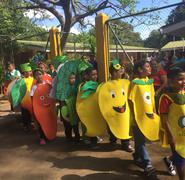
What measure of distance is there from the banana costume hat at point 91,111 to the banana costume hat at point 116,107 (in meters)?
0.36

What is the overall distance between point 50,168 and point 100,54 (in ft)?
8.18

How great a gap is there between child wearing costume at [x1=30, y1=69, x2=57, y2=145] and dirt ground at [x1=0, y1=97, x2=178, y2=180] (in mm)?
216

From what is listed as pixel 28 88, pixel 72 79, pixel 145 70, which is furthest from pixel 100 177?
pixel 28 88

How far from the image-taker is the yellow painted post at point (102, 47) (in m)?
6.69

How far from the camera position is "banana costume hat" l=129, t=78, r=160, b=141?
4.89m

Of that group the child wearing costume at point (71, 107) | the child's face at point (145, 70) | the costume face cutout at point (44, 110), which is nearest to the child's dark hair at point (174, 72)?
the child's face at point (145, 70)

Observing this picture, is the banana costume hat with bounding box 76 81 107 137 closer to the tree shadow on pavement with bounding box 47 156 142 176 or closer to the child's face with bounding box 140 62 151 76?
the tree shadow on pavement with bounding box 47 156 142 176

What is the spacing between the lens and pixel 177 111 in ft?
13.6

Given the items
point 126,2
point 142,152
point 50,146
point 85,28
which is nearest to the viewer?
point 142,152

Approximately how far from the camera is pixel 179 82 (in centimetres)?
406

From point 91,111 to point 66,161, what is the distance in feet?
3.19

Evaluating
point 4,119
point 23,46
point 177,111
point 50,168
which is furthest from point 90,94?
point 23,46

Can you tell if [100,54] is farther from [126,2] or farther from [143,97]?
[126,2]

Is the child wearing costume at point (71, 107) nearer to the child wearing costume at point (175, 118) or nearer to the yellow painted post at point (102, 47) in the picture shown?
the yellow painted post at point (102, 47)
